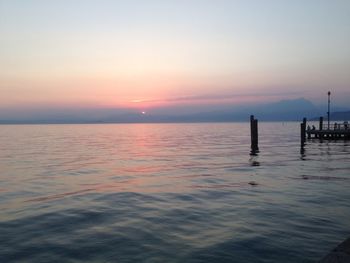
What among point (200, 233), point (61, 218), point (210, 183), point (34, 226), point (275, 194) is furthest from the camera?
point (210, 183)

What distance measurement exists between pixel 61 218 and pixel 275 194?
10110mm

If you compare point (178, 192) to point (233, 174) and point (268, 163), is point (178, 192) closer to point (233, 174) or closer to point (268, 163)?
point (233, 174)

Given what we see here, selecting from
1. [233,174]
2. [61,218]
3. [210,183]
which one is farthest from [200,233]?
[233,174]

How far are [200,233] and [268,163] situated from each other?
74.8ft

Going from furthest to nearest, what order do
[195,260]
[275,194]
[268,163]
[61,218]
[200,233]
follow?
[268,163] < [275,194] < [61,218] < [200,233] < [195,260]

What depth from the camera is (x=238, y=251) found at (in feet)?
36.0

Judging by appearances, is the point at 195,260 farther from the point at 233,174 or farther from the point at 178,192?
the point at 233,174

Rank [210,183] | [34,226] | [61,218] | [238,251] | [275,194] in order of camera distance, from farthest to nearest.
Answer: [210,183] → [275,194] → [61,218] → [34,226] → [238,251]

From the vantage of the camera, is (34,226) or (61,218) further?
(61,218)

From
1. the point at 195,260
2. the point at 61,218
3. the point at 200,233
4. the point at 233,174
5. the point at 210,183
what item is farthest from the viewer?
the point at 233,174

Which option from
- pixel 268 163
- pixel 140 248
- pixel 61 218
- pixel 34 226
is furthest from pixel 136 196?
pixel 268 163

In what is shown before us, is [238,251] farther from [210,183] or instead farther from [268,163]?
[268,163]

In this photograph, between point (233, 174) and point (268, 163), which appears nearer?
point (233, 174)

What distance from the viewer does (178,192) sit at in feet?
66.6
